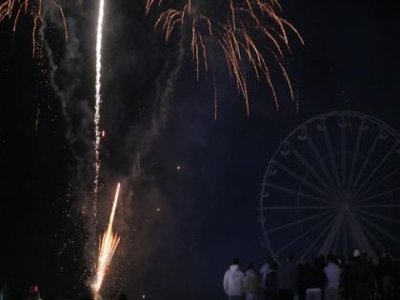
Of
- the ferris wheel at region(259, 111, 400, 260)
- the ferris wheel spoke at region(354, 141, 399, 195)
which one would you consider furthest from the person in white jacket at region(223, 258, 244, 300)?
the ferris wheel spoke at region(354, 141, 399, 195)

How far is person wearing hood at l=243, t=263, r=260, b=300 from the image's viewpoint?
59.8ft

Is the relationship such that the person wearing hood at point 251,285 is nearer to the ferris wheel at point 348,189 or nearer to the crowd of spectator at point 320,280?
the crowd of spectator at point 320,280

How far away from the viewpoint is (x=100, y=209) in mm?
39219

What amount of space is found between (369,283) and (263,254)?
18.3 meters

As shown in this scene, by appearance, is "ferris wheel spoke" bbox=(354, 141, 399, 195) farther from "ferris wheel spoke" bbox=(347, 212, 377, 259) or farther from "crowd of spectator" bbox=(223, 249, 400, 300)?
"crowd of spectator" bbox=(223, 249, 400, 300)

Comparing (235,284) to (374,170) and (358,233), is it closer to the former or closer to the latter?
(358,233)

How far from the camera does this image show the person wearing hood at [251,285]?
18.2 metres

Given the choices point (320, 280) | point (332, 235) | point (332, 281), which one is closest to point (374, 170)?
point (332, 235)

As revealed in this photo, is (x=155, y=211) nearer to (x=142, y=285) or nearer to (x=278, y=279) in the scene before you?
(x=142, y=285)

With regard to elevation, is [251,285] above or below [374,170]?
below

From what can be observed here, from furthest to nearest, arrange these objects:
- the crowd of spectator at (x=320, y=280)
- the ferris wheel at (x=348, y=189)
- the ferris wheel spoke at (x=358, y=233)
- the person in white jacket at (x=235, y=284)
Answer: the ferris wheel at (x=348, y=189), the ferris wheel spoke at (x=358, y=233), the person in white jacket at (x=235, y=284), the crowd of spectator at (x=320, y=280)

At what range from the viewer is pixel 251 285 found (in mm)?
18234

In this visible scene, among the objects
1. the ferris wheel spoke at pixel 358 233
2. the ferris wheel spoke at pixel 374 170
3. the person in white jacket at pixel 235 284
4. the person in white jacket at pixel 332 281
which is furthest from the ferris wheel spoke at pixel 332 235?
the person in white jacket at pixel 332 281

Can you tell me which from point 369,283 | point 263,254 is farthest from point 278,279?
point 263,254
